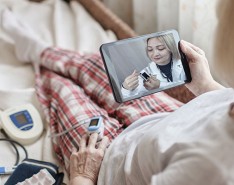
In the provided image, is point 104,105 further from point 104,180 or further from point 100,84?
point 104,180

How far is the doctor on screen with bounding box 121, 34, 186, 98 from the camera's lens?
85cm

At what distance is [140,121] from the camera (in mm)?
937

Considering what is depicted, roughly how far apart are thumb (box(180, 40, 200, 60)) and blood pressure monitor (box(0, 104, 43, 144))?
1.52 ft

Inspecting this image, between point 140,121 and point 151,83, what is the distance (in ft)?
0.41

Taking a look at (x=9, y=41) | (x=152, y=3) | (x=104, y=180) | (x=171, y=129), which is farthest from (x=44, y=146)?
(x=152, y=3)

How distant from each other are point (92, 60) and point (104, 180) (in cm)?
50

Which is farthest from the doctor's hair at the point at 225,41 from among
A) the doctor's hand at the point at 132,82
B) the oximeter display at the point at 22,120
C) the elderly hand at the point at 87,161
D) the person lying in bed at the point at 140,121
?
the oximeter display at the point at 22,120

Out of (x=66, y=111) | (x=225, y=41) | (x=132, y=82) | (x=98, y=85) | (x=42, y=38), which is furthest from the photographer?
(x=42, y=38)

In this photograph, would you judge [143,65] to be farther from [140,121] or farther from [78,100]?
[78,100]

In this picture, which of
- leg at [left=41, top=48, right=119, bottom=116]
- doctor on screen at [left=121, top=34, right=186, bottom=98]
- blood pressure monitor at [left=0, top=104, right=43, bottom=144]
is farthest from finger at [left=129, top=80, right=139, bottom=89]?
blood pressure monitor at [left=0, top=104, right=43, bottom=144]

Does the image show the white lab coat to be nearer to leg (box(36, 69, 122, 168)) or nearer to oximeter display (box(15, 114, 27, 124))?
leg (box(36, 69, 122, 168))

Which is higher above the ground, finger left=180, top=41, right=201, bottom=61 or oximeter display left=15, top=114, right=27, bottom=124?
finger left=180, top=41, right=201, bottom=61

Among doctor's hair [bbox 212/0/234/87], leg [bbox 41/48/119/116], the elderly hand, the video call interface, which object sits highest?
doctor's hair [bbox 212/0/234/87]

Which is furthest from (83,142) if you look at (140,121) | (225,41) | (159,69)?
(225,41)
